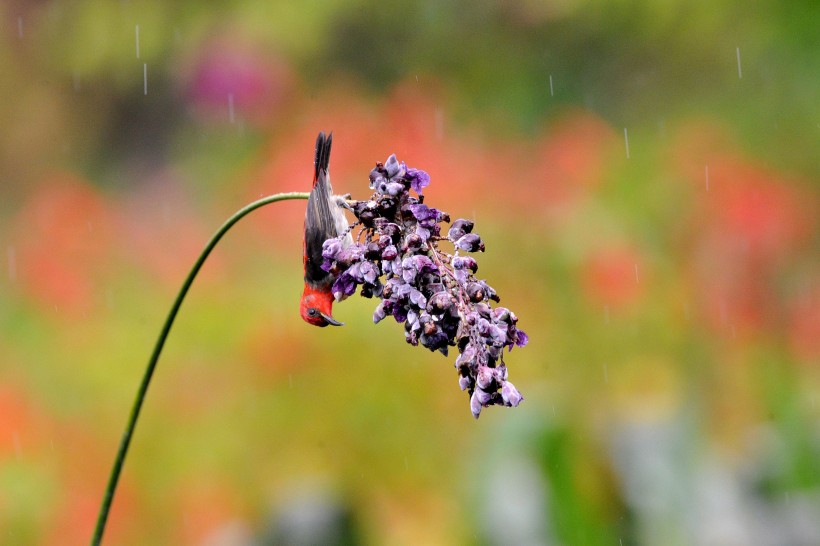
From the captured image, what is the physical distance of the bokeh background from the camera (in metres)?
2.77

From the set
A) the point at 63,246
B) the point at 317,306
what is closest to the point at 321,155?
the point at 317,306

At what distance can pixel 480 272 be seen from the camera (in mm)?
3826

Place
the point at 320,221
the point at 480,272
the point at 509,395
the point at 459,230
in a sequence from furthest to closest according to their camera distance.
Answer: the point at 480,272, the point at 320,221, the point at 459,230, the point at 509,395

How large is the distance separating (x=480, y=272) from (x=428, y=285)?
2.89 meters

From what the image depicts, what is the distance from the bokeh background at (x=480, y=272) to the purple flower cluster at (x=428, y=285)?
5.07 feet

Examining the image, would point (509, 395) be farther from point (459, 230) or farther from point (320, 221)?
point (320, 221)

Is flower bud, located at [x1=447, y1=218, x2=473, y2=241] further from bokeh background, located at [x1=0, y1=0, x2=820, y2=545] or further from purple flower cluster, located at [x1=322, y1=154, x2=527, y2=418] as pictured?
bokeh background, located at [x1=0, y1=0, x2=820, y2=545]

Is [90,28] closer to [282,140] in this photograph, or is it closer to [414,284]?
[282,140]

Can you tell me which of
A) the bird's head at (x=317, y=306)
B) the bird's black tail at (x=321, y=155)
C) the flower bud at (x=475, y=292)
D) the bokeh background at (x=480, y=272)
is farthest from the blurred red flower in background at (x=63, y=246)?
the flower bud at (x=475, y=292)

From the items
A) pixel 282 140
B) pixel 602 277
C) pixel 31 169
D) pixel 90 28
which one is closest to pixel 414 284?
pixel 602 277

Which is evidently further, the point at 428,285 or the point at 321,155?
the point at 321,155

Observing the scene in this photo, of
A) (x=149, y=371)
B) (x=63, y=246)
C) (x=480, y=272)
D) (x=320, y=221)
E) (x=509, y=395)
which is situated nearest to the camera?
(x=509, y=395)

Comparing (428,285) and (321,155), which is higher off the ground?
(321,155)

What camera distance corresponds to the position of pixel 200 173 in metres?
5.11
